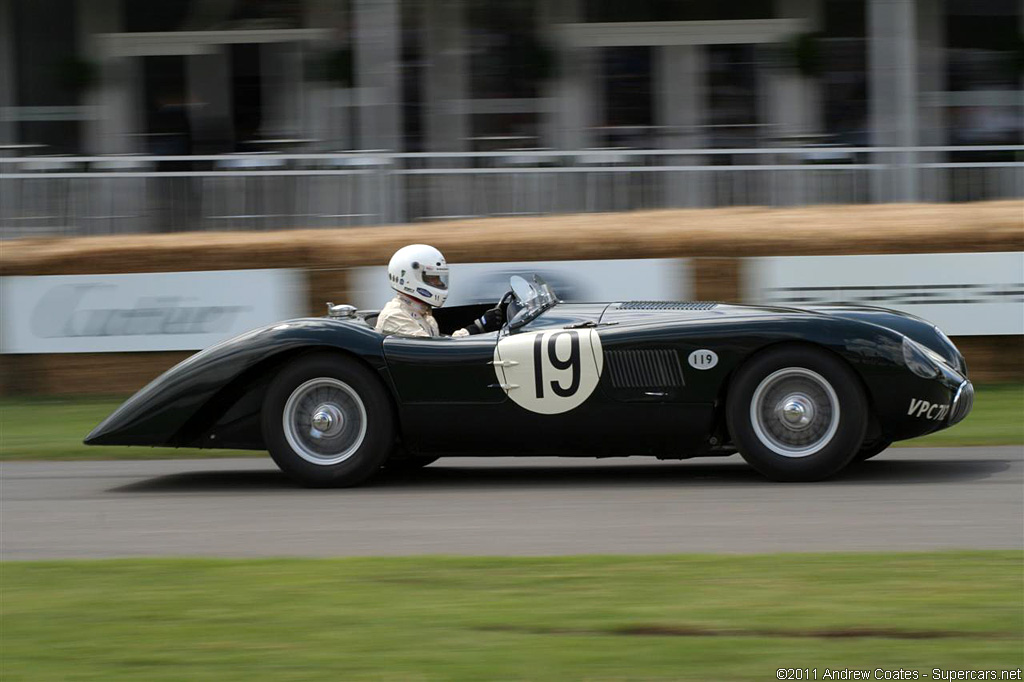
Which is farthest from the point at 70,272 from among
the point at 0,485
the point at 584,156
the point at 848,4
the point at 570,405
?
the point at 848,4

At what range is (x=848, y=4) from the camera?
17359mm

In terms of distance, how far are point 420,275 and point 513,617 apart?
3.37 meters

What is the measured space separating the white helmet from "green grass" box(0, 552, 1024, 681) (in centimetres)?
243

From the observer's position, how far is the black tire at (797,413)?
6.55 metres

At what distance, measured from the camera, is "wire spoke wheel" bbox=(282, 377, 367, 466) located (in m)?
7.00

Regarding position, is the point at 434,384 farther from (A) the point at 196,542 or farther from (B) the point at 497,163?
(B) the point at 497,163

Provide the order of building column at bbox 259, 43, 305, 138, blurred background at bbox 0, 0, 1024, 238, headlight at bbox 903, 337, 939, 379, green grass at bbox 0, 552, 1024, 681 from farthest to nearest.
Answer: building column at bbox 259, 43, 305, 138
blurred background at bbox 0, 0, 1024, 238
headlight at bbox 903, 337, 939, 379
green grass at bbox 0, 552, 1024, 681

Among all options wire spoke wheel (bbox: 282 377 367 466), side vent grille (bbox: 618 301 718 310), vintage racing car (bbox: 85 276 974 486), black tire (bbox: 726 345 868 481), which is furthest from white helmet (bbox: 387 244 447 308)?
black tire (bbox: 726 345 868 481)

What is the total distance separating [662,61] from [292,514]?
1276 centimetres

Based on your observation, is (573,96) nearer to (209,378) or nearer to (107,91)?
(107,91)

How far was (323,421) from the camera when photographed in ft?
23.0

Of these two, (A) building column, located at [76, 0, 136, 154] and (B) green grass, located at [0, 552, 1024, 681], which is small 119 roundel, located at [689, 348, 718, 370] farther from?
(A) building column, located at [76, 0, 136, 154]

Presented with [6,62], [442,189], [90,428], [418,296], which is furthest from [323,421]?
[6,62]

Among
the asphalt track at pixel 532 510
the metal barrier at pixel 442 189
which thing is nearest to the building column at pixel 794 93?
the metal barrier at pixel 442 189
